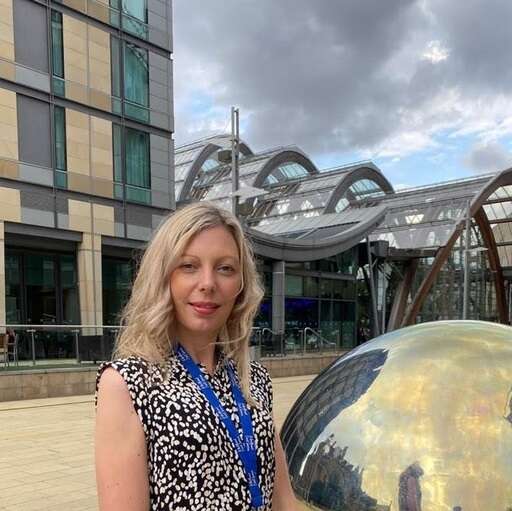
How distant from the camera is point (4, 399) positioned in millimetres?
12531

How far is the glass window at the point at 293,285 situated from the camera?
109 feet

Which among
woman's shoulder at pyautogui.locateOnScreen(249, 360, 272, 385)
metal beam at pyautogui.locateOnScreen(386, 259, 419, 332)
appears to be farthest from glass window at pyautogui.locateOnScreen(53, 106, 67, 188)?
metal beam at pyautogui.locateOnScreen(386, 259, 419, 332)

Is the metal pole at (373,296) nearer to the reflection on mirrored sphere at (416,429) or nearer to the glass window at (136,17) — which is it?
the glass window at (136,17)

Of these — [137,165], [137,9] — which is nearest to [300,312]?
[137,165]

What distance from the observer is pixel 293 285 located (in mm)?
33469

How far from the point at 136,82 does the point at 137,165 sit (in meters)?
3.28

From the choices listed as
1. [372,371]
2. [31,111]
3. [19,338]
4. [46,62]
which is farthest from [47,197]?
[372,371]

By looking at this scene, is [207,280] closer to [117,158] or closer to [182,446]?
[182,446]

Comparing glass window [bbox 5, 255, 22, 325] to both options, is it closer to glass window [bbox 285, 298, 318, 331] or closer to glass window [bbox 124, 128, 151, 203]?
glass window [bbox 124, 128, 151, 203]

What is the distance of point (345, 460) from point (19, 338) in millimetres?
12073

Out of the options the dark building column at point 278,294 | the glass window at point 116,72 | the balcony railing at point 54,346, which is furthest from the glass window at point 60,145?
the dark building column at point 278,294

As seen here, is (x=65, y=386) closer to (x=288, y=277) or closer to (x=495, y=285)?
(x=288, y=277)

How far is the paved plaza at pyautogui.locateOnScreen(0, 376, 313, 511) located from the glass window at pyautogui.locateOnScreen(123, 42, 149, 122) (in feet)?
46.9

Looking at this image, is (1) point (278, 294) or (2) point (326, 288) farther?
(2) point (326, 288)
